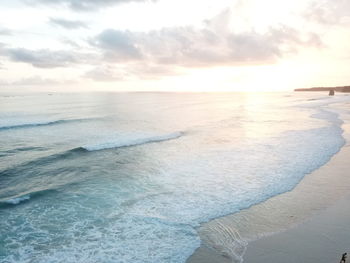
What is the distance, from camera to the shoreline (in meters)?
8.21

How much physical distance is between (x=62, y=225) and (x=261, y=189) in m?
8.79

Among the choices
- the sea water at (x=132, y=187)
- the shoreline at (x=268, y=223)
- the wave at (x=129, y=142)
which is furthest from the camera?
the wave at (x=129, y=142)

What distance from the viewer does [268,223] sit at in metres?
10.0

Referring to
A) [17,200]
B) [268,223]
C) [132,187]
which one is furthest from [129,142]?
[268,223]

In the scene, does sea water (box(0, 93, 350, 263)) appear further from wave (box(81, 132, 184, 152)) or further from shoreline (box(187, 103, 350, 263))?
shoreline (box(187, 103, 350, 263))

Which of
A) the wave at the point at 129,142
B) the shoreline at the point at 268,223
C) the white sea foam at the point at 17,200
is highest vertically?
the wave at the point at 129,142

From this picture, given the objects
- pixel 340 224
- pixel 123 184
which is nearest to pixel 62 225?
pixel 123 184

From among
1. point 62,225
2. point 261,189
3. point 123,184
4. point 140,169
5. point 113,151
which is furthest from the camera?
point 113,151

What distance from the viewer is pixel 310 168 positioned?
16.5 meters

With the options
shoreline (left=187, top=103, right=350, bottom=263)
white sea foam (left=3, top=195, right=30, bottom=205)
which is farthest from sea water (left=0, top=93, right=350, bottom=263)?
shoreline (left=187, top=103, right=350, bottom=263)

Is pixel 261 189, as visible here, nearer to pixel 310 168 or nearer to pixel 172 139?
pixel 310 168

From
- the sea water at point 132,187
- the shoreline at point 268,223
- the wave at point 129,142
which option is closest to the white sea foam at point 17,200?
the sea water at point 132,187

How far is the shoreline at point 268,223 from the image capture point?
8211mm

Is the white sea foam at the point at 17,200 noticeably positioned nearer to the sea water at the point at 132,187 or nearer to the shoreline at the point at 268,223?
the sea water at the point at 132,187
